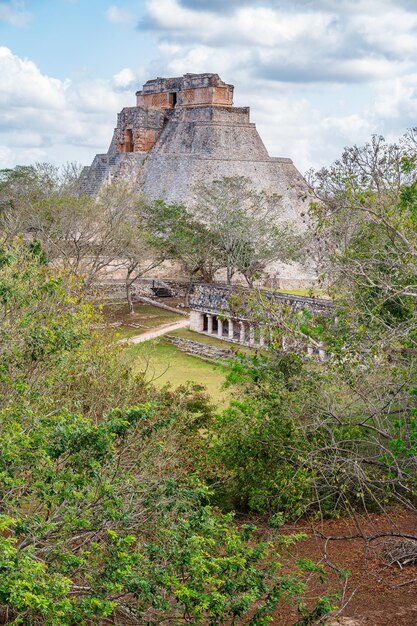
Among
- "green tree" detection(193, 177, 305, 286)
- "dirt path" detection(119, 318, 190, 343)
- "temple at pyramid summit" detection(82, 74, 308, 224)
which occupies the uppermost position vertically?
"temple at pyramid summit" detection(82, 74, 308, 224)

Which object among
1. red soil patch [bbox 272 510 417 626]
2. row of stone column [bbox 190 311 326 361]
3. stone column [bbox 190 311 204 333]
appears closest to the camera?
red soil patch [bbox 272 510 417 626]

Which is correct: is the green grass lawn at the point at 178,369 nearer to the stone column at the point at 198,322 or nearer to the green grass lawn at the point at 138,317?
the stone column at the point at 198,322

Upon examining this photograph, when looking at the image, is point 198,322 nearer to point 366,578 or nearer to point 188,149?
point 366,578

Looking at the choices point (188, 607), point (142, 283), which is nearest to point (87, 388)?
point (188, 607)

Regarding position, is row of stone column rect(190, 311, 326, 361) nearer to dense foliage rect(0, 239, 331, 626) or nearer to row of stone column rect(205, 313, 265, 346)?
row of stone column rect(205, 313, 265, 346)

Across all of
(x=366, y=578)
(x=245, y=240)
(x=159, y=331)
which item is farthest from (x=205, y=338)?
(x=366, y=578)

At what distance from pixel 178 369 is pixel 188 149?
28289 mm

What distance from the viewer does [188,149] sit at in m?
49.2

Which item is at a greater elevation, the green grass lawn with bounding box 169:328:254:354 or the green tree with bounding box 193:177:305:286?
the green tree with bounding box 193:177:305:286

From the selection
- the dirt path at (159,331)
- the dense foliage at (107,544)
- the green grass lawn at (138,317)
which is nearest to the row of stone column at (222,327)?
the dirt path at (159,331)

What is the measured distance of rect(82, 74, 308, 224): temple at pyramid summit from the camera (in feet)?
153

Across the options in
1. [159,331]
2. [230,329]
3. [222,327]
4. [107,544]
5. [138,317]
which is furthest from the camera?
[138,317]

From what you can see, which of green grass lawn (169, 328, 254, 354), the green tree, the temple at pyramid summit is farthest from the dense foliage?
the temple at pyramid summit

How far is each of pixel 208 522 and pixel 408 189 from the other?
22.6 ft
